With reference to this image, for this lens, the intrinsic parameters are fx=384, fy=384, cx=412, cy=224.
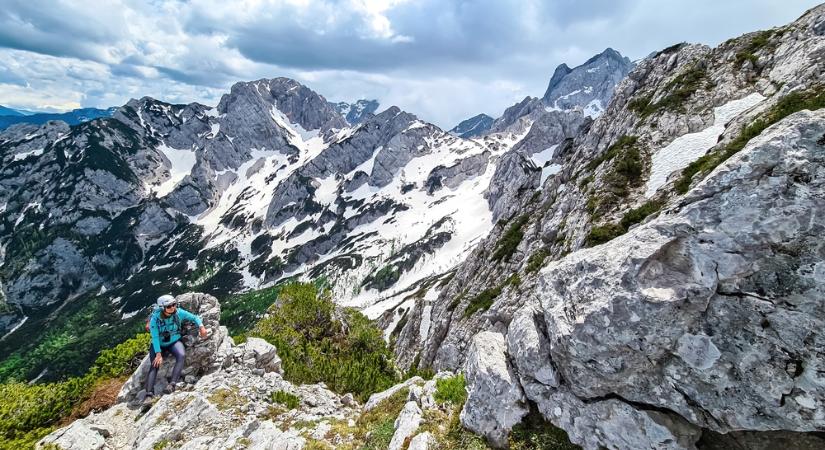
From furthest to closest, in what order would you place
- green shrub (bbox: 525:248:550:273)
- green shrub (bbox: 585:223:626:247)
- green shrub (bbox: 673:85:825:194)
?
1. green shrub (bbox: 525:248:550:273)
2. green shrub (bbox: 585:223:626:247)
3. green shrub (bbox: 673:85:825:194)

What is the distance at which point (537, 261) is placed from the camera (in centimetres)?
4253

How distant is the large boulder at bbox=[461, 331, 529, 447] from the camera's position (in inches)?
435

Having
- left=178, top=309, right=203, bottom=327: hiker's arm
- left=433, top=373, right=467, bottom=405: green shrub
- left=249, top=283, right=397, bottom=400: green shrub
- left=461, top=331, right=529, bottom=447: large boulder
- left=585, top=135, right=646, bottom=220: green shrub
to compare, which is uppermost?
left=585, top=135, right=646, bottom=220: green shrub

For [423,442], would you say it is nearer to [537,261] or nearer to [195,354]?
[195,354]

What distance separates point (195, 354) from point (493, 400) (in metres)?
16.0

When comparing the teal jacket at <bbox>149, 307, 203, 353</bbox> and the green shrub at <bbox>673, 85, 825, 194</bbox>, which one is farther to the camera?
the green shrub at <bbox>673, 85, 825, 194</bbox>

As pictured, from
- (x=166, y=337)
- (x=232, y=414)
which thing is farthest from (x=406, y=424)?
(x=166, y=337)

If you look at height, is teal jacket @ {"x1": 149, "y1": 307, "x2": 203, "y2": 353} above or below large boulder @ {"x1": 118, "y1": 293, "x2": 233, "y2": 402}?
above

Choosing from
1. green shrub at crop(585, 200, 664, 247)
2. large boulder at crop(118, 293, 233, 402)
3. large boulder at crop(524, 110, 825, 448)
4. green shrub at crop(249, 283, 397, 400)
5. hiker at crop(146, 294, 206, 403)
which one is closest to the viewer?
large boulder at crop(524, 110, 825, 448)

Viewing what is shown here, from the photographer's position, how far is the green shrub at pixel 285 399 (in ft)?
59.1

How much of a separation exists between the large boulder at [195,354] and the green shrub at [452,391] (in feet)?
41.3

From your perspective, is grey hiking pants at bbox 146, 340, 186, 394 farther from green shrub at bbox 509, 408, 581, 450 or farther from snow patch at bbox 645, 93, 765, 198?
snow patch at bbox 645, 93, 765, 198

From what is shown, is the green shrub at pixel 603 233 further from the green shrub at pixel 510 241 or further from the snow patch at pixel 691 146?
the green shrub at pixel 510 241

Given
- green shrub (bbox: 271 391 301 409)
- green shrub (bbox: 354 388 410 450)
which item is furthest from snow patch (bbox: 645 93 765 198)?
green shrub (bbox: 271 391 301 409)
